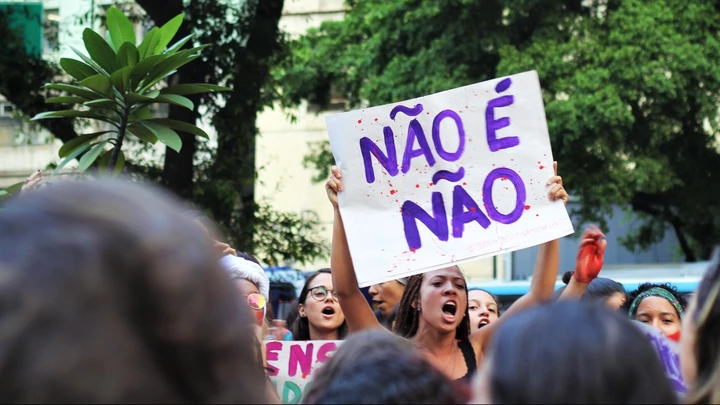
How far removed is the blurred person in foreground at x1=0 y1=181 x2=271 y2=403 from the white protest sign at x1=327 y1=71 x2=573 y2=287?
8.79ft

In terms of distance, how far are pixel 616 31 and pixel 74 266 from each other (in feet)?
47.3

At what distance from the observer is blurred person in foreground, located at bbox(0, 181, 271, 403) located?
992 millimetres

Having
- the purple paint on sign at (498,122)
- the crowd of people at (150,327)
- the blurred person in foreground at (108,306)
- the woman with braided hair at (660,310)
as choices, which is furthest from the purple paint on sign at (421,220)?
the blurred person in foreground at (108,306)

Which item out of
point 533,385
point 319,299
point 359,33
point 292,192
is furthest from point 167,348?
point 292,192

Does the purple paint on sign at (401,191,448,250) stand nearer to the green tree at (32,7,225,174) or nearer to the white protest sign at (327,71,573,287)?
the white protest sign at (327,71,573,287)

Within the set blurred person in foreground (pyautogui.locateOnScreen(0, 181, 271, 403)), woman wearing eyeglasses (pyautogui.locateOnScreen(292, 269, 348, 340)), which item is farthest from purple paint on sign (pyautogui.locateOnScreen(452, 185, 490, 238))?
blurred person in foreground (pyautogui.locateOnScreen(0, 181, 271, 403))

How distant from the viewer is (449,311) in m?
3.80

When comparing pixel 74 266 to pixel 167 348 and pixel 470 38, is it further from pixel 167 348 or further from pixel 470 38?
pixel 470 38

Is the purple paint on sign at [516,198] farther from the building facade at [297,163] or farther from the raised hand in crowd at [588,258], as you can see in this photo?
the building facade at [297,163]

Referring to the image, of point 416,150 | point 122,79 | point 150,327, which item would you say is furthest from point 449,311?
point 150,327

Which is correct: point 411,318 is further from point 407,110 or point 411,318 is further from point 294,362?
point 407,110

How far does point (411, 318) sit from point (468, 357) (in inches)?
13.7

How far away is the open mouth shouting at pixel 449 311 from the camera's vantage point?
12.4 feet

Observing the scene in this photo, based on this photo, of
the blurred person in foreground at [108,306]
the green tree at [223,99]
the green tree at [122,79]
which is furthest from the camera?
the green tree at [223,99]
